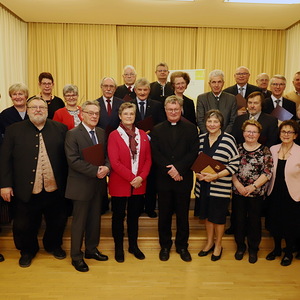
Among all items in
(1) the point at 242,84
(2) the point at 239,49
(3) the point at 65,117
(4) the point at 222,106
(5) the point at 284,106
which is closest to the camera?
(3) the point at 65,117

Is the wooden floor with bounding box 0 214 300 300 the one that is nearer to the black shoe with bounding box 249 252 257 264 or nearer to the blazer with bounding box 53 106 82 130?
the black shoe with bounding box 249 252 257 264

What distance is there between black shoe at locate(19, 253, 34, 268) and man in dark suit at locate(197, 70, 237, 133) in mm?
2333

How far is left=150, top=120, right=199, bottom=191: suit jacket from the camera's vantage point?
3.21 metres

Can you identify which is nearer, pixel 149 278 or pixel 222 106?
pixel 149 278

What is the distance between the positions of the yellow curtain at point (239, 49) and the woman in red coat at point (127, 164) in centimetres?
557

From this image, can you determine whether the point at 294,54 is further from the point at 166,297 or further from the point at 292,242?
the point at 166,297

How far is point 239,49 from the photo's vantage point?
8.16m

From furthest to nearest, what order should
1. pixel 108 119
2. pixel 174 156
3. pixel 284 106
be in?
1. pixel 284 106
2. pixel 108 119
3. pixel 174 156

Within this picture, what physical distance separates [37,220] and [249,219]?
2205 mm

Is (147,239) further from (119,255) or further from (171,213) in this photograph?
(171,213)

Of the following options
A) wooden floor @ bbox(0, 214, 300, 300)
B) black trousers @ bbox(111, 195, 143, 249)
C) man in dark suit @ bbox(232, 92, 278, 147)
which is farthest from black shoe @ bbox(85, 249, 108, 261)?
man in dark suit @ bbox(232, 92, 278, 147)

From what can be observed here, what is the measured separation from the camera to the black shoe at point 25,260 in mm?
3269

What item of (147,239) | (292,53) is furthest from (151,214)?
(292,53)

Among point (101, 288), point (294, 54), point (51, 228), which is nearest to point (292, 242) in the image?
point (101, 288)
